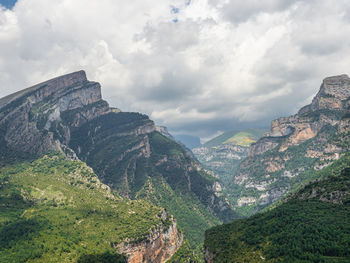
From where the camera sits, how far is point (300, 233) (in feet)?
351

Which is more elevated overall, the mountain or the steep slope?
the steep slope

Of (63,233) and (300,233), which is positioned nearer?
(300,233)

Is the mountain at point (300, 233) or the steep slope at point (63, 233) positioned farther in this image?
the steep slope at point (63, 233)

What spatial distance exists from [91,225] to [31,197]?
4988 centimetres

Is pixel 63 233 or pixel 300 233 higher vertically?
pixel 63 233

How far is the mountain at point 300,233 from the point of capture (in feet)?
307

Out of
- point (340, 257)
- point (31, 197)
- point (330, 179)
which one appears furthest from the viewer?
point (31, 197)

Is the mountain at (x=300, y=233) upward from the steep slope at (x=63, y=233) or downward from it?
downward

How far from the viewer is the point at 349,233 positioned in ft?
313

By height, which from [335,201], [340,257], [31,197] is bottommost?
[340,257]

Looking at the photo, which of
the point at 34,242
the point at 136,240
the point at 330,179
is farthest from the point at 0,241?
the point at 330,179

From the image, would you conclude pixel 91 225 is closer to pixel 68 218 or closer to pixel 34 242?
pixel 68 218

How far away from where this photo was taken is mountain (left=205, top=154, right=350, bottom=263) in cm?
9362

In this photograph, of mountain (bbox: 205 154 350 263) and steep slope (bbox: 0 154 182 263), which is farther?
steep slope (bbox: 0 154 182 263)
